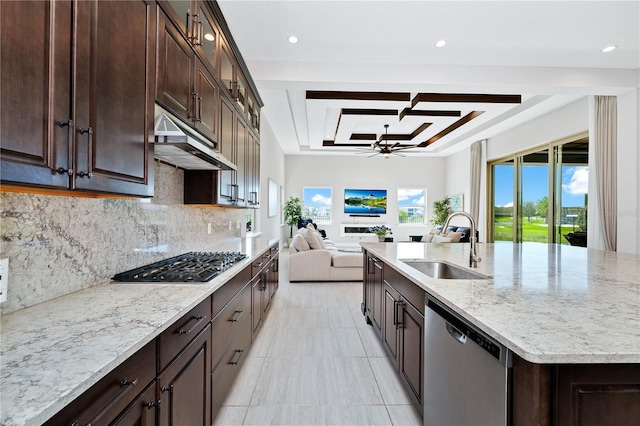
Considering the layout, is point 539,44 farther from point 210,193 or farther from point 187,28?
point 210,193

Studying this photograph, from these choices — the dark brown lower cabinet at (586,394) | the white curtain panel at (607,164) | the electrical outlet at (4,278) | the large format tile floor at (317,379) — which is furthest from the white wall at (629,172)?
the electrical outlet at (4,278)

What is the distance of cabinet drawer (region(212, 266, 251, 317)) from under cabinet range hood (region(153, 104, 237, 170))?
81cm

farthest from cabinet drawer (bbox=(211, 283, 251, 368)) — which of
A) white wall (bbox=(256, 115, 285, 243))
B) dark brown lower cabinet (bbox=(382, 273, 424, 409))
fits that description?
white wall (bbox=(256, 115, 285, 243))

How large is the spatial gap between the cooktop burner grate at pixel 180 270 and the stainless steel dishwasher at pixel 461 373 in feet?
3.89

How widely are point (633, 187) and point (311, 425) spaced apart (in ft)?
16.2

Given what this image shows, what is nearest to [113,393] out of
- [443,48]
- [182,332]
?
[182,332]

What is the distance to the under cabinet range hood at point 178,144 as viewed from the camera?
1.50m

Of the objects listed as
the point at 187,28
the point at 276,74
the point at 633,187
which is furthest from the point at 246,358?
the point at 633,187

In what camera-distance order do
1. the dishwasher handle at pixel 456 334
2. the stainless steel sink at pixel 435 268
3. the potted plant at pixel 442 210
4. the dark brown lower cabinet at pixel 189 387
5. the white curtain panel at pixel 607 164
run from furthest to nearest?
the potted plant at pixel 442 210, the white curtain panel at pixel 607 164, the stainless steel sink at pixel 435 268, the dishwasher handle at pixel 456 334, the dark brown lower cabinet at pixel 189 387

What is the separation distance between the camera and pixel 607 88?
3.92m

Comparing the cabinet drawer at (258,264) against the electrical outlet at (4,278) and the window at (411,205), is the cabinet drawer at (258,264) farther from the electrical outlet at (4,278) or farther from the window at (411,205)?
the window at (411,205)

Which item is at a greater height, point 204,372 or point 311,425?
point 204,372

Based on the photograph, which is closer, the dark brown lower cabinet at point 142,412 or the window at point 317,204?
the dark brown lower cabinet at point 142,412

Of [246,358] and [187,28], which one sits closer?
[187,28]
